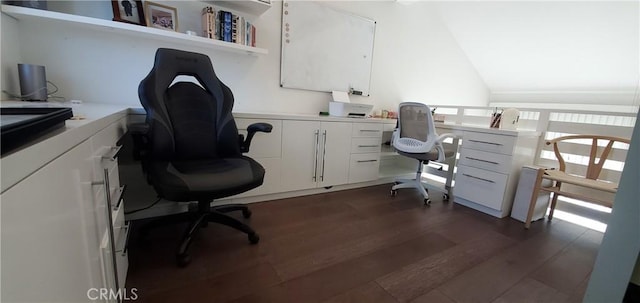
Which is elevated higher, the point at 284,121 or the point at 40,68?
the point at 40,68

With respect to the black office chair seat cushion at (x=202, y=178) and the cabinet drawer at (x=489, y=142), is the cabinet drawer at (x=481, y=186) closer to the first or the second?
the cabinet drawer at (x=489, y=142)

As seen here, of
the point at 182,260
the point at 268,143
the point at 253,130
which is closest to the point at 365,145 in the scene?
the point at 268,143

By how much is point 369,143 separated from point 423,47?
188cm

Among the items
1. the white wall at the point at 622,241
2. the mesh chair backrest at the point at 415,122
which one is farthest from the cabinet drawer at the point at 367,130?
the white wall at the point at 622,241

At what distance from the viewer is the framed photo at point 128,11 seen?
171 cm

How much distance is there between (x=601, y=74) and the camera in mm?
3338

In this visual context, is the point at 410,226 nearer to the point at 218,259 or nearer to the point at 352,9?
the point at 218,259

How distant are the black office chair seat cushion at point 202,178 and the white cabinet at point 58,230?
0.42 m

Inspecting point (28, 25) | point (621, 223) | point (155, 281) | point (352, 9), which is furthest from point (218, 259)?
point (352, 9)

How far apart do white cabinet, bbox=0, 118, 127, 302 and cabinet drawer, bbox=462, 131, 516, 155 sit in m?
2.72

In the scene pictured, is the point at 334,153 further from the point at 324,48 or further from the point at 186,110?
the point at 186,110

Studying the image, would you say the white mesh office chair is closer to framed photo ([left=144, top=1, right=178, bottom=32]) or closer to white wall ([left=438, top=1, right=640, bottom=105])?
white wall ([left=438, top=1, right=640, bottom=105])

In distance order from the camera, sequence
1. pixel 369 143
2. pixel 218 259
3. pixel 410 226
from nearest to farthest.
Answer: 1. pixel 218 259
2. pixel 410 226
3. pixel 369 143

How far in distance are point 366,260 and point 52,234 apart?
1416mm
